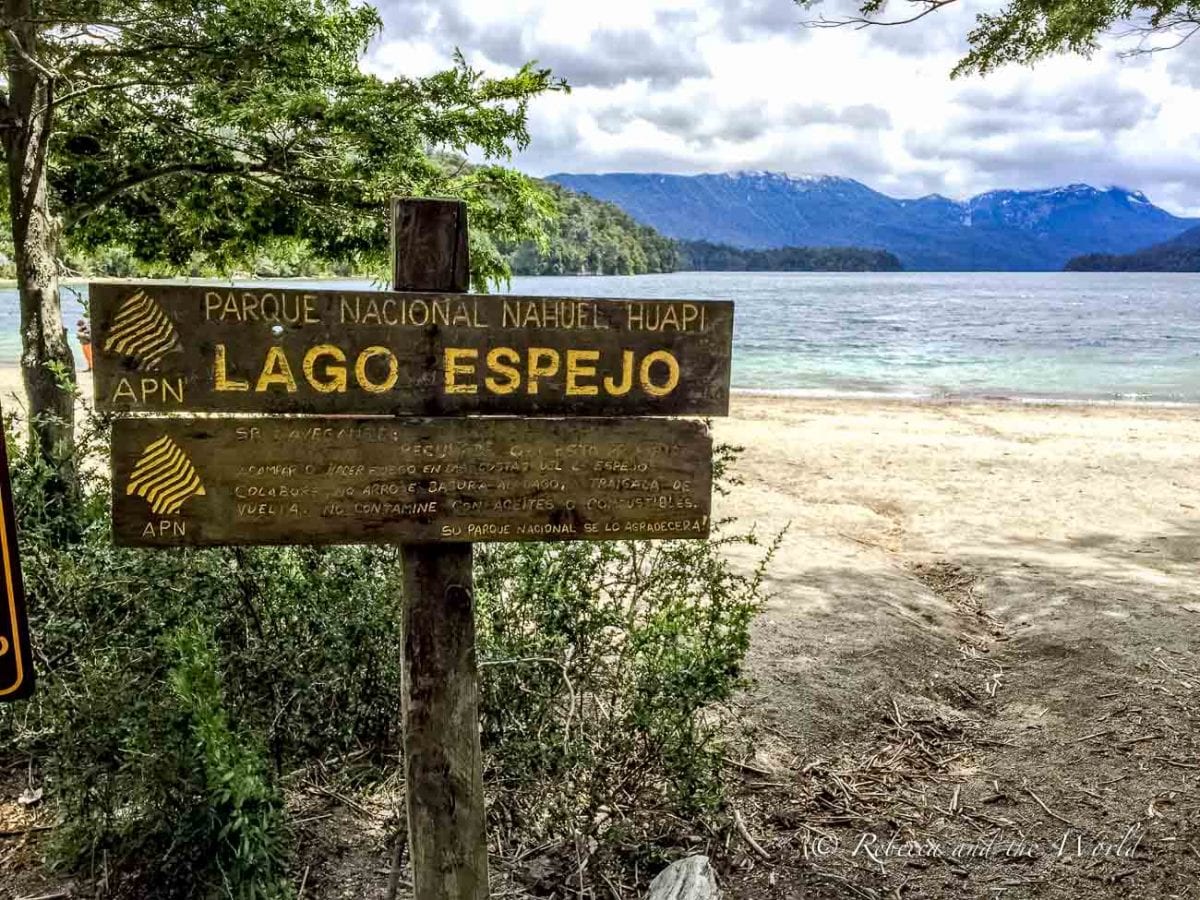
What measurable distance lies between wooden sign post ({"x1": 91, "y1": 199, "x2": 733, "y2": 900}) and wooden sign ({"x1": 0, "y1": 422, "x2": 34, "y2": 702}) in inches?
16.1

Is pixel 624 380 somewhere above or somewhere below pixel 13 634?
above

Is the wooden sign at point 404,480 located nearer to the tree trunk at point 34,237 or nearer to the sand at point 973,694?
the sand at point 973,694

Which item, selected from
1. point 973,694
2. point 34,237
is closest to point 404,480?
point 973,694

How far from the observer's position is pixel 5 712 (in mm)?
4113

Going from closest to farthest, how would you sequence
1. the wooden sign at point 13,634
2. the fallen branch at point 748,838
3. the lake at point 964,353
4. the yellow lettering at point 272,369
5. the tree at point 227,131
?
the wooden sign at point 13,634 < the yellow lettering at point 272,369 < the fallen branch at point 748,838 < the tree at point 227,131 < the lake at point 964,353

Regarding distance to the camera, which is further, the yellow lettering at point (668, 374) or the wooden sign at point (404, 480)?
the yellow lettering at point (668, 374)

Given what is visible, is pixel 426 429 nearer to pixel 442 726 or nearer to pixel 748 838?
pixel 442 726

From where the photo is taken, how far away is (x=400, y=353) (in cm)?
282

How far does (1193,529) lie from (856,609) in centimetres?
467

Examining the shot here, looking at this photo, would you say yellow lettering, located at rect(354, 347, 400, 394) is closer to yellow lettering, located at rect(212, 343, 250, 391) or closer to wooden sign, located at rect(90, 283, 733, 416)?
wooden sign, located at rect(90, 283, 733, 416)

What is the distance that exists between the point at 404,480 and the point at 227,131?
191 inches

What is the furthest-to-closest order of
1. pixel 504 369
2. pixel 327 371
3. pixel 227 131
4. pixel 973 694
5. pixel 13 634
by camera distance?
pixel 227 131
pixel 973 694
pixel 504 369
pixel 327 371
pixel 13 634

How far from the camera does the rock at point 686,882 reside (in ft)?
10.8

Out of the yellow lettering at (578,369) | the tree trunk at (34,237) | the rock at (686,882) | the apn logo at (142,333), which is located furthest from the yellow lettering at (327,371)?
the tree trunk at (34,237)
